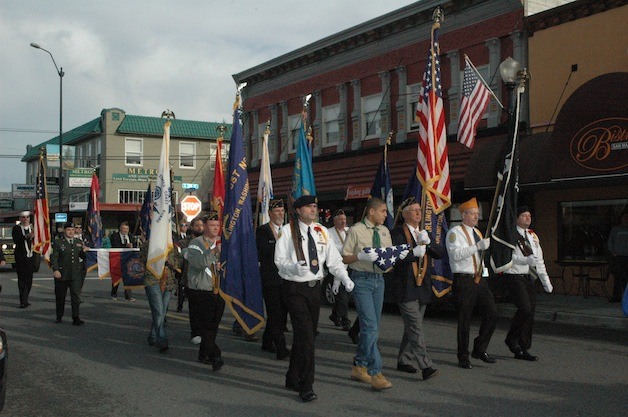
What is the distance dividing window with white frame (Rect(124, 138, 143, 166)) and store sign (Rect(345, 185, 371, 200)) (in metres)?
27.1

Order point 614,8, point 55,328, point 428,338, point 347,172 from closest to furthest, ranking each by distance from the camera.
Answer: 1. point 428,338
2. point 55,328
3. point 614,8
4. point 347,172

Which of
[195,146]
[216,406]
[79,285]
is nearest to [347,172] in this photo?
[79,285]

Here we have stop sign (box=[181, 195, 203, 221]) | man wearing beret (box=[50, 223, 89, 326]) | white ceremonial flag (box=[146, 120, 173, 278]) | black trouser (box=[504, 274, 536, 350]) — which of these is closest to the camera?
black trouser (box=[504, 274, 536, 350])

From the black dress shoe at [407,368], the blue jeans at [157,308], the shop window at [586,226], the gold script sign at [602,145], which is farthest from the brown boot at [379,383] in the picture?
the shop window at [586,226]

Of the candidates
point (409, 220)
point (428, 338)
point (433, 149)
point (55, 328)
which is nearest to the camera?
point (409, 220)

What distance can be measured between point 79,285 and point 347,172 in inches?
526

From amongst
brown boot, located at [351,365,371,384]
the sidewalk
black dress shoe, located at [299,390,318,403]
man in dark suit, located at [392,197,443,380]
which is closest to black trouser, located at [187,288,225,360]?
brown boot, located at [351,365,371,384]

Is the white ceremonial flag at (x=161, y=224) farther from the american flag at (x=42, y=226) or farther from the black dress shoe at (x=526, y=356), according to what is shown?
the american flag at (x=42, y=226)

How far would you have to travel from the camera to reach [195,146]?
48688 millimetres

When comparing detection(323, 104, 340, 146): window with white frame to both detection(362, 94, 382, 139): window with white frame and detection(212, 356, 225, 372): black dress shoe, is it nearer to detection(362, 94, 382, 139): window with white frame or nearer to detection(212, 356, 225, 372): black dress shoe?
detection(362, 94, 382, 139): window with white frame

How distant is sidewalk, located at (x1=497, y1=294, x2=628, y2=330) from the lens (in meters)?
12.1

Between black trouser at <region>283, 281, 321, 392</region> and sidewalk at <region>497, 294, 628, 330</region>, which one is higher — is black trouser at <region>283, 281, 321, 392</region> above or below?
above

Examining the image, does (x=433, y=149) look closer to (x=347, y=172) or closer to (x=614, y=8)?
(x=614, y=8)

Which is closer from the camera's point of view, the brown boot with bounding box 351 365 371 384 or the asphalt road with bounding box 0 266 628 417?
the asphalt road with bounding box 0 266 628 417
